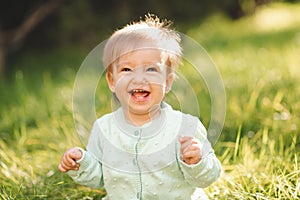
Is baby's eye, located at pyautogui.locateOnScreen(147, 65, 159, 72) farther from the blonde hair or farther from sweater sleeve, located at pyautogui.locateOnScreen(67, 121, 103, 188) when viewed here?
sweater sleeve, located at pyautogui.locateOnScreen(67, 121, 103, 188)

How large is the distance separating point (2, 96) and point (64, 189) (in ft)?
8.44

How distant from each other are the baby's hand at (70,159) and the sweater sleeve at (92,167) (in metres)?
0.04

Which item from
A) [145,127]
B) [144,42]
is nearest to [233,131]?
[145,127]

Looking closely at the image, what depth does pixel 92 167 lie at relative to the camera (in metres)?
2.04

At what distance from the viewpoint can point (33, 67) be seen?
6480 millimetres

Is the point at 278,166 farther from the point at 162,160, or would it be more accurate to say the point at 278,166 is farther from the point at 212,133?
the point at 162,160

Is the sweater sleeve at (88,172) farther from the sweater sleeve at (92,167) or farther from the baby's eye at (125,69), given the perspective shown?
the baby's eye at (125,69)

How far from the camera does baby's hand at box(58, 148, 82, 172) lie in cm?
197

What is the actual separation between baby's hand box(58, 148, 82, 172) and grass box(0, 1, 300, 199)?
12.4 inches

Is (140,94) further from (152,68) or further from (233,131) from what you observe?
(233,131)

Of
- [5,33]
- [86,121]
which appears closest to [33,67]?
[5,33]

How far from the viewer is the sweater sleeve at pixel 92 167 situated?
2.03 m

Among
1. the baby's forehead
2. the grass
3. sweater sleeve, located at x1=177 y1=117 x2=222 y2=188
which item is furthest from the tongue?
the grass

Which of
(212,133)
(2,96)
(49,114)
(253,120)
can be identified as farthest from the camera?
(2,96)
